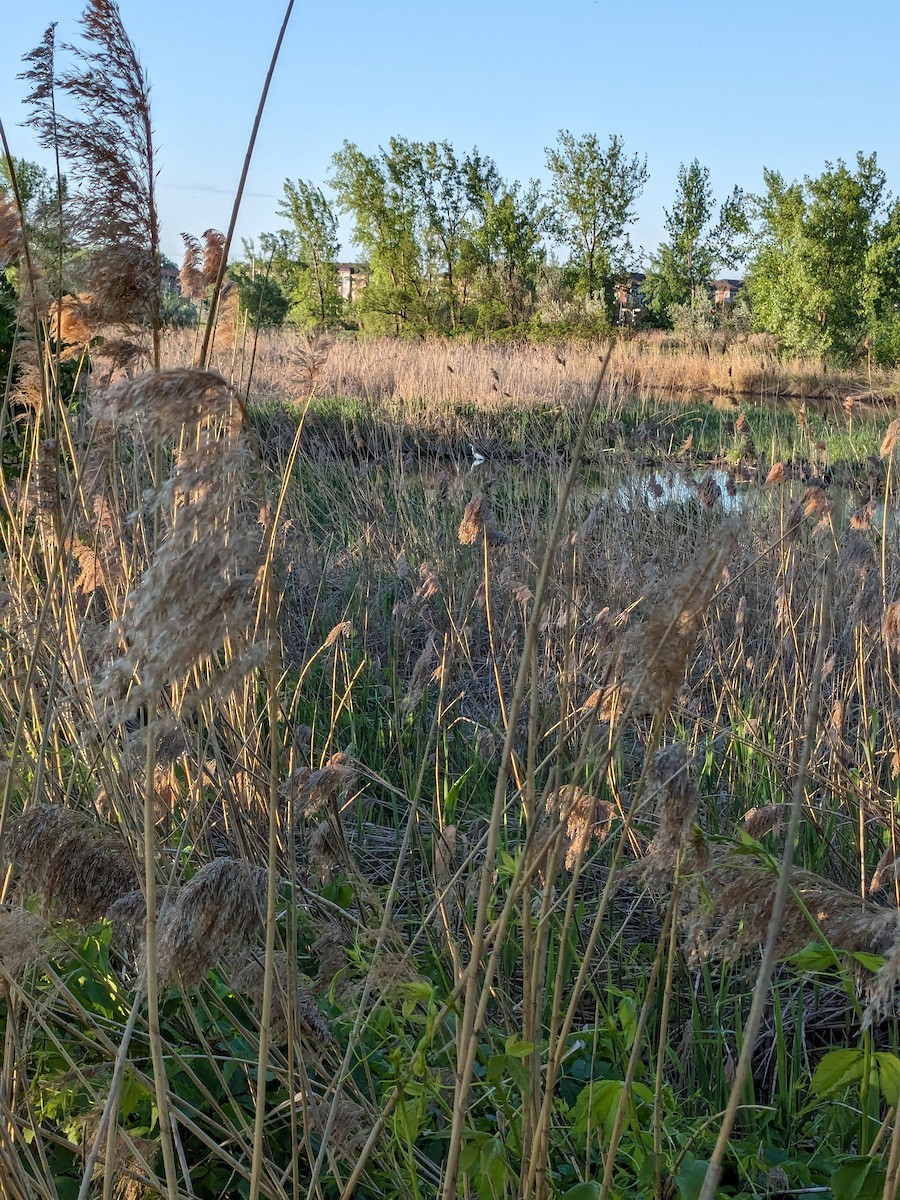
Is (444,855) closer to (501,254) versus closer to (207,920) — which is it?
(207,920)

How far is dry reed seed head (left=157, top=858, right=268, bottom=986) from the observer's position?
97cm

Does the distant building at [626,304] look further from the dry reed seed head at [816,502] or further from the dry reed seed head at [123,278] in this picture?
the dry reed seed head at [816,502]

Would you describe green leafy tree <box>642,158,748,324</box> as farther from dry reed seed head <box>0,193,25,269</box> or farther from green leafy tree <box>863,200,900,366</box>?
dry reed seed head <box>0,193,25,269</box>

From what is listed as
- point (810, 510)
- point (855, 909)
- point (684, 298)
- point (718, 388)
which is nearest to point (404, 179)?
point (684, 298)

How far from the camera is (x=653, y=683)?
2.99 feet

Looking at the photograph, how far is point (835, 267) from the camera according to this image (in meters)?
Answer: 26.2

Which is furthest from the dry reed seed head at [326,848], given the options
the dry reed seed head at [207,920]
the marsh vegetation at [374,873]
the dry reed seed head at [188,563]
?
the dry reed seed head at [188,563]

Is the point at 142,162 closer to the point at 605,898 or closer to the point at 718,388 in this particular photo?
the point at 605,898

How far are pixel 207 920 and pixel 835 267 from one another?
28664 mm

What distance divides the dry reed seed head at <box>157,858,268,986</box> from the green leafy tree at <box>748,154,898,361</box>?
87.6 feet

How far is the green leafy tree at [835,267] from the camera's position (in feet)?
84.1

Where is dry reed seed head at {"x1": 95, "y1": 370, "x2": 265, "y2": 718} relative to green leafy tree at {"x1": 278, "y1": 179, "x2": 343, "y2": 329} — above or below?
below

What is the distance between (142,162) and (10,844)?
2.66 feet

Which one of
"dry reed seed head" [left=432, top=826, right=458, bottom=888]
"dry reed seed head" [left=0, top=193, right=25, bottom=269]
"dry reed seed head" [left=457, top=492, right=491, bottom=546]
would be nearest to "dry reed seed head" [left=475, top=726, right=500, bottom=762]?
"dry reed seed head" [left=457, top=492, right=491, bottom=546]
